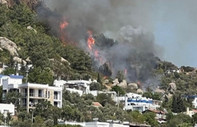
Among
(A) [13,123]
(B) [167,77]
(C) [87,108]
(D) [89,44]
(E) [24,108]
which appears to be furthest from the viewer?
(B) [167,77]

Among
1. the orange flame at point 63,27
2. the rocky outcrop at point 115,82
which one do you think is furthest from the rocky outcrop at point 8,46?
the orange flame at point 63,27

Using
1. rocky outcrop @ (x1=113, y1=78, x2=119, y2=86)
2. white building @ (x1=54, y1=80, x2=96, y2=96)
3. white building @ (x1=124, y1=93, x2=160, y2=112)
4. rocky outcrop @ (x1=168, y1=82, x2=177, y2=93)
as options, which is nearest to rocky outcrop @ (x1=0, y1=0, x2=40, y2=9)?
rocky outcrop @ (x1=113, y1=78, x2=119, y2=86)

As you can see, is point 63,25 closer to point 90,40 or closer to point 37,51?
point 90,40

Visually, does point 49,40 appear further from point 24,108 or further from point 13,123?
point 13,123

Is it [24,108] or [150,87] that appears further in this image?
[150,87]

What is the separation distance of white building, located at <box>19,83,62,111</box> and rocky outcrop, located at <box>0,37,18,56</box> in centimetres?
2030

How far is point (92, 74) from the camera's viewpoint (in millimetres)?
119875

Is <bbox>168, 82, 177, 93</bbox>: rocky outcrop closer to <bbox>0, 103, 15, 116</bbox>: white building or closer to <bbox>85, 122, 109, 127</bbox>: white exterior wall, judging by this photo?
<bbox>85, 122, 109, 127</bbox>: white exterior wall

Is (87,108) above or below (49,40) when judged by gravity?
below

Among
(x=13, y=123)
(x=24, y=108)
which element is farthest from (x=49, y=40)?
(x=13, y=123)

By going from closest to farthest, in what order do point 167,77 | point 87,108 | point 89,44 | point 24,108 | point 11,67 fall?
point 24,108, point 87,108, point 11,67, point 89,44, point 167,77

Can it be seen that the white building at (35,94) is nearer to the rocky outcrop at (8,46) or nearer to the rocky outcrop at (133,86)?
the rocky outcrop at (8,46)

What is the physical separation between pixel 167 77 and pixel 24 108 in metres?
76.5

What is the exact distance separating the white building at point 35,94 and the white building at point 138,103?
25925 millimetres
